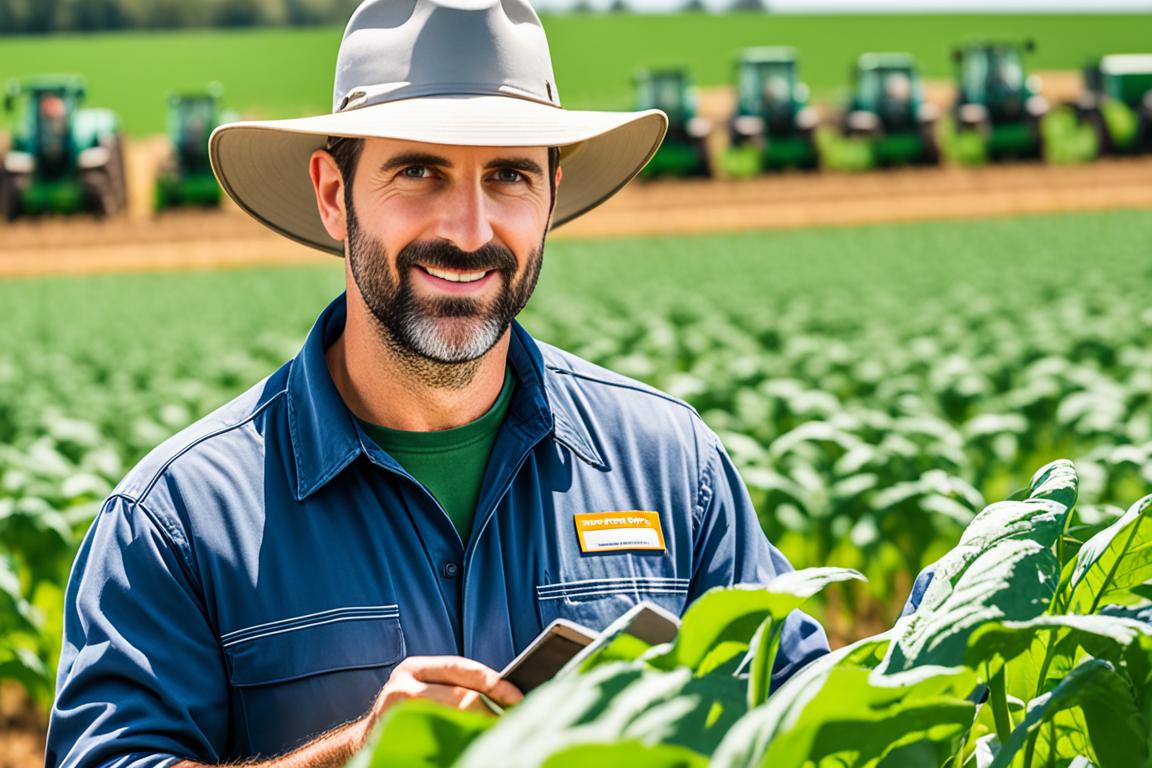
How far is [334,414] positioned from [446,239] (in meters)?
0.30

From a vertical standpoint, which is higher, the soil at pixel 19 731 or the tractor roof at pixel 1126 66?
the tractor roof at pixel 1126 66

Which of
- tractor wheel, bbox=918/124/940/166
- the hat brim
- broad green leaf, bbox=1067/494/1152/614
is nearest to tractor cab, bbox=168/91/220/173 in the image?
tractor wheel, bbox=918/124/940/166

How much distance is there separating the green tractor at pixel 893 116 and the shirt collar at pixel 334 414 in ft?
75.2

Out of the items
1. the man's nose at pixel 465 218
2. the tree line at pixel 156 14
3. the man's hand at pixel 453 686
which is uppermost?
the tree line at pixel 156 14

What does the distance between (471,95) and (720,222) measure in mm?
20833

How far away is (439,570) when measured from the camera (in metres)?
2.00

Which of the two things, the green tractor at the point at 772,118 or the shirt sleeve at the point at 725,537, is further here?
the green tractor at the point at 772,118

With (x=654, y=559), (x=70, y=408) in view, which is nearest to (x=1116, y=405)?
(x=654, y=559)

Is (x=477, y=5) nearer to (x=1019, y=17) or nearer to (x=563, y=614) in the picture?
(x=563, y=614)

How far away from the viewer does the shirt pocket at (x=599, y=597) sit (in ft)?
6.68

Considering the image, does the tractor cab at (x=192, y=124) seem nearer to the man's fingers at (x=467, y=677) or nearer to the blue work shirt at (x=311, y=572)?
the blue work shirt at (x=311, y=572)

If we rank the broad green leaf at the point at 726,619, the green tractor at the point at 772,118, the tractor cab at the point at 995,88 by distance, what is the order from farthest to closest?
1. the tractor cab at the point at 995,88
2. the green tractor at the point at 772,118
3. the broad green leaf at the point at 726,619

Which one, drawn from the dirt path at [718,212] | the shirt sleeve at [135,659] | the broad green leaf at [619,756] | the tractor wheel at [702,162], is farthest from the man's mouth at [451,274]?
the tractor wheel at [702,162]

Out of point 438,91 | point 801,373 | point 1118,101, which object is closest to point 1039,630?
point 438,91
